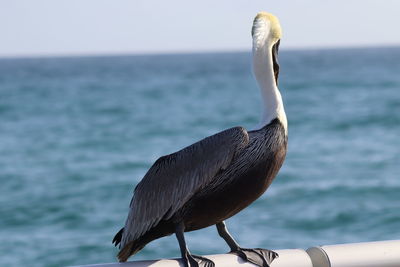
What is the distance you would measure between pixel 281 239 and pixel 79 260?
2.49 metres

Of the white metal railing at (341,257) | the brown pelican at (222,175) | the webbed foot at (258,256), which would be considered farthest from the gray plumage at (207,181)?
the white metal railing at (341,257)

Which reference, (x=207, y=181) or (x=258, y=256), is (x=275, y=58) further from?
(x=258, y=256)

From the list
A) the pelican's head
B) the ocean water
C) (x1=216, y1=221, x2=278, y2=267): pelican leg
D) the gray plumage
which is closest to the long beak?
the pelican's head

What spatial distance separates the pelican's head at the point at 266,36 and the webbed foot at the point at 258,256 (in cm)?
49

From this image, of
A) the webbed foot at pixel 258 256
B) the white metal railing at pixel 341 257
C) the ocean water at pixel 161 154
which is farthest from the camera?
the ocean water at pixel 161 154

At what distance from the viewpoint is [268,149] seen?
230 cm

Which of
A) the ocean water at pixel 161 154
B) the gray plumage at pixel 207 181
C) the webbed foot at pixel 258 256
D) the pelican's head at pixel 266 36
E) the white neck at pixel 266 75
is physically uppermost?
the ocean water at pixel 161 154

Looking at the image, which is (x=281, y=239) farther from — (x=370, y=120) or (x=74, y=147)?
(x=370, y=120)

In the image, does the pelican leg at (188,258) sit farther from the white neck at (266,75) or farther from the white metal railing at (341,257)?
the white neck at (266,75)

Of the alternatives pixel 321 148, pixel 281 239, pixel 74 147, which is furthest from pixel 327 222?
pixel 74 147

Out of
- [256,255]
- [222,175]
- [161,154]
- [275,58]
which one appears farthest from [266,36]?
[161,154]

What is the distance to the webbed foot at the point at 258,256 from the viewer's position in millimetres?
2027

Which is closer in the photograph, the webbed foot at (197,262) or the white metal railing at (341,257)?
the white metal railing at (341,257)

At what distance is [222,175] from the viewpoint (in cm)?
235
